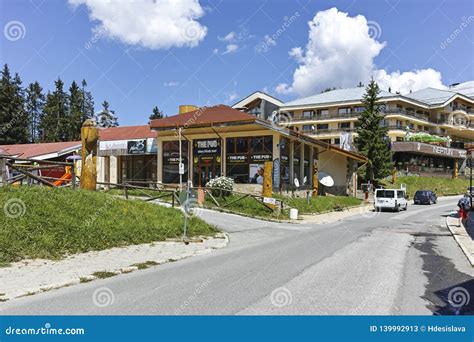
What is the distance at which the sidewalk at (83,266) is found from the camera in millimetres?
7297

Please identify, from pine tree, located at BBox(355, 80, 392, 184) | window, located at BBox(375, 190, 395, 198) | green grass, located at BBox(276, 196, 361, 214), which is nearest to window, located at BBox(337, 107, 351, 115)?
pine tree, located at BBox(355, 80, 392, 184)

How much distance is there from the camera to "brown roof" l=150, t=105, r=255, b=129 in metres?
27.8

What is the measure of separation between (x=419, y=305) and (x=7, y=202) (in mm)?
10065

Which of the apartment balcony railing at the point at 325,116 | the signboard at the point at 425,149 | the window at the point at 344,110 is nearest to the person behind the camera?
the signboard at the point at 425,149

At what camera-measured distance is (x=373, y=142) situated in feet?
149

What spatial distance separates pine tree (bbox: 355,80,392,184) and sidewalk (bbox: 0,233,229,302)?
3620cm

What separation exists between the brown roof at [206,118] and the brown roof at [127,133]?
4.35m

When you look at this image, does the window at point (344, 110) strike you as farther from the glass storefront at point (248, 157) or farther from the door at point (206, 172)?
the door at point (206, 172)

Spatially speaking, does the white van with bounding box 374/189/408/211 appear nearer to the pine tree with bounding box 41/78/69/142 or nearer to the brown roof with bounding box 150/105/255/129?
the brown roof with bounding box 150/105/255/129

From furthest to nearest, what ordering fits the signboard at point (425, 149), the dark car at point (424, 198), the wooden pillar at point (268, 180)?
the signboard at point (425, 149), the dark car at point (424, 198), the wooden pillar at point (268, 180)

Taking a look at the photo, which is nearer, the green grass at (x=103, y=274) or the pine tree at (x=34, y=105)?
the green grass at (x=103, y=274)

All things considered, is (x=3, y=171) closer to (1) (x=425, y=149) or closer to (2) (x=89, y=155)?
(2) (x=89, y=155)

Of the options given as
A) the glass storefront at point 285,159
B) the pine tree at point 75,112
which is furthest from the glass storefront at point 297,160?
the pine tree at point 75,112
